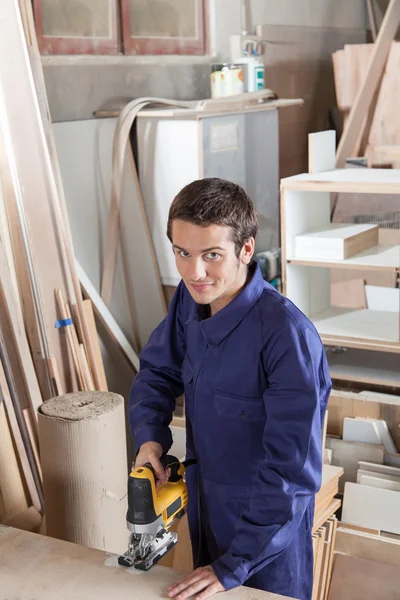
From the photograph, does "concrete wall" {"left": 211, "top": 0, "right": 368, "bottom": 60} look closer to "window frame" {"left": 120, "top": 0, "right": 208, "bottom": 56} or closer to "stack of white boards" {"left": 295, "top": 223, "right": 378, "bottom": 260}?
"window frame" {"left": 120, "top": 0, "right": 208, "bottom": 56}

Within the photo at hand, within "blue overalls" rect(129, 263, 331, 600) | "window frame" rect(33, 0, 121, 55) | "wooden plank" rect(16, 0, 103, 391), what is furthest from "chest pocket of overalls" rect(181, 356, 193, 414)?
"window frame" rect(33, 0, 121, 55)

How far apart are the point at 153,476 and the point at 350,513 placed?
1.75 m

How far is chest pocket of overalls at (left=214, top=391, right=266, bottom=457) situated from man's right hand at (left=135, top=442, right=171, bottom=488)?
14cm

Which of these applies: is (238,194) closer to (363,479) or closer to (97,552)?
(97,552)

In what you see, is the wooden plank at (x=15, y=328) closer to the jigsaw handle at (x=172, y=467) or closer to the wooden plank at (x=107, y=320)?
the wooden plank at (x=107, y=320)

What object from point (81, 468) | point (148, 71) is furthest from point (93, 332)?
point (148, 71)

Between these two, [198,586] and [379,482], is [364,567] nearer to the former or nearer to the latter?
[379,482]

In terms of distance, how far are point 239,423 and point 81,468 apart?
0.81 meters

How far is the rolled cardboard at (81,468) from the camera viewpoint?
236cm

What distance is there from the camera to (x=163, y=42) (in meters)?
4.08

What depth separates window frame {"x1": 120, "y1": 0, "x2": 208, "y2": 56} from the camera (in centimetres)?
382

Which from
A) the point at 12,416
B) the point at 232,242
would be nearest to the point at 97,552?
the point at 232,242

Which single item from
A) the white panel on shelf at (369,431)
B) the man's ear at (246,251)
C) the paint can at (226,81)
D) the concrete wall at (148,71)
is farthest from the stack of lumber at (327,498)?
the paint can at (226,81)

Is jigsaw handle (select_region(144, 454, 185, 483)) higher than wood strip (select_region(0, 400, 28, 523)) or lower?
higher
